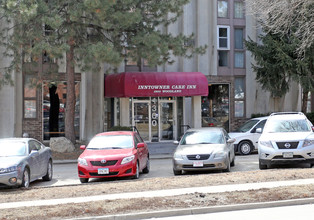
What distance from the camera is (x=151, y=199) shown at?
948 centimetres

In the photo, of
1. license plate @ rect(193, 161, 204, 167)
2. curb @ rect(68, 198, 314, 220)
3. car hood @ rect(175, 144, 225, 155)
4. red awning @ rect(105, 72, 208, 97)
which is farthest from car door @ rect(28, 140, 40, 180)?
red awning @ rect(105, 72, 208, 97)

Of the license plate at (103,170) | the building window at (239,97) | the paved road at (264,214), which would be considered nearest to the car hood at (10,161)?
the license plate at (103,170)

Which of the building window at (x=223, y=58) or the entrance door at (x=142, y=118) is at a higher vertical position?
the building window at (x=223, y=58)

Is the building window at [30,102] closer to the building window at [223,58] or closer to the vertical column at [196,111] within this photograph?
the vertical column at [196,111]

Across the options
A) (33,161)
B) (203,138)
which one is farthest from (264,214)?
(33,161)

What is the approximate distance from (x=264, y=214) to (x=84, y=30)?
1443 cm

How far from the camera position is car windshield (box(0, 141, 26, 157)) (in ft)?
42.2

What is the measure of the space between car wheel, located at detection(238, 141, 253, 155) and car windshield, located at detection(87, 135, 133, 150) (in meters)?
8.61

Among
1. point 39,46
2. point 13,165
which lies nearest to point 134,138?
point 13,165

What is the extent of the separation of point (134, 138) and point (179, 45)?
296 inches

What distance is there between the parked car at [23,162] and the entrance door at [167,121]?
12440 millimetres

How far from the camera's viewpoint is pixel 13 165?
11906mm

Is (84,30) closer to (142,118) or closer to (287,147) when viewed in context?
(142,118)

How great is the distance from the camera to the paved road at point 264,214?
26.6 feet
